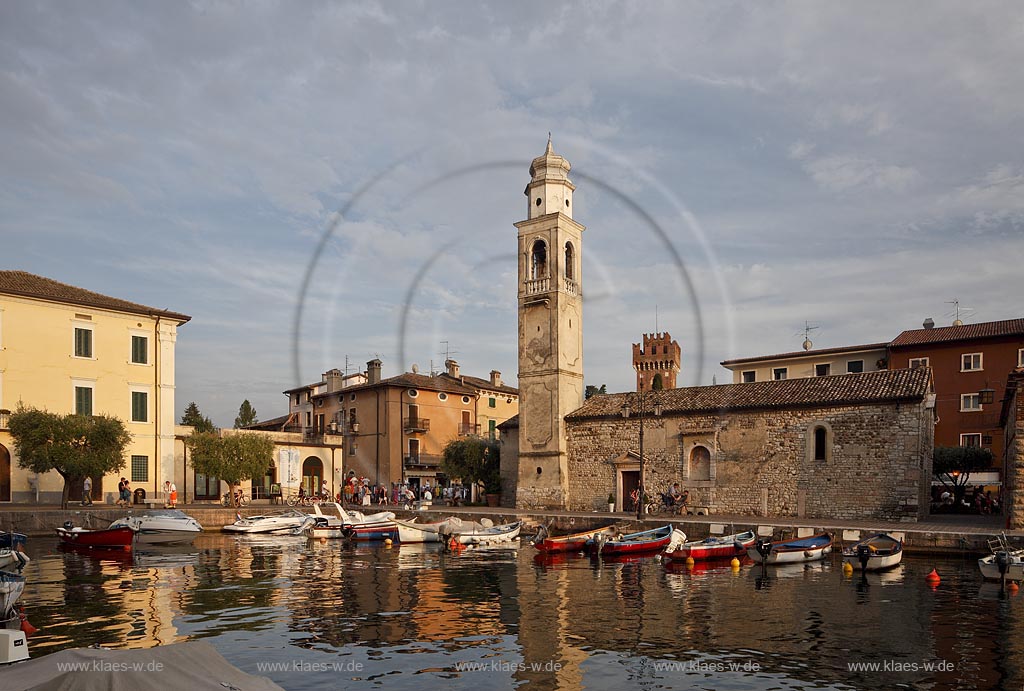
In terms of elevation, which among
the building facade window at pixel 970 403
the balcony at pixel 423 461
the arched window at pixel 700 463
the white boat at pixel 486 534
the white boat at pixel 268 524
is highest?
the building facade window at pixel 970 403

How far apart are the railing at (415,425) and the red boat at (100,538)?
2693 centimetres

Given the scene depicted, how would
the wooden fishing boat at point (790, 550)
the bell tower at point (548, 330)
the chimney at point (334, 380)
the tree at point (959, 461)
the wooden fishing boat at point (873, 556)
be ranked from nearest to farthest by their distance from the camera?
the wooden fishing boat at point (873, 556) → the wooden fishing boat at point (790, 550) → the bell tower at point (548, 330) → the tree at point (959, 461) → the chimney at point (334, 380)

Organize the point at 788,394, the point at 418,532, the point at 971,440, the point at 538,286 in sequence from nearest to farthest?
the point at 418,532 < the point at 788,394 < the point at 538,286 < the point at 971,440

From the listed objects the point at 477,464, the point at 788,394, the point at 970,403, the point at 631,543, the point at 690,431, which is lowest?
the point at 631,543

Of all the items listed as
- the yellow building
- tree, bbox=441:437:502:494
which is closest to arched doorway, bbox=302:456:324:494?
the yellow building

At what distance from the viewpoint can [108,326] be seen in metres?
46.5

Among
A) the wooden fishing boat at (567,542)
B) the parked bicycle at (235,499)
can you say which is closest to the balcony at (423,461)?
the parked bicycle at (235,499)

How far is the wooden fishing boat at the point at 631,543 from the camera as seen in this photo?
30.1 meters

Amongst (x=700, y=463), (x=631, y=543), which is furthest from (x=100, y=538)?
(x=700, y=463)

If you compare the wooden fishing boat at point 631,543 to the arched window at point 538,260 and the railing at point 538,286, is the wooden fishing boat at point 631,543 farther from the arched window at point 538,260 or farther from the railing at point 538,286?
the arched window at point 538,260

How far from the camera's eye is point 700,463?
40250mm

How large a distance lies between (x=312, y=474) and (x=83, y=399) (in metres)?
17.2

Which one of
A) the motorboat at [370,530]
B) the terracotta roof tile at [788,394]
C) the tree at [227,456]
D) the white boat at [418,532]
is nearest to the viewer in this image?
the terracotta roof tile at [788,394]

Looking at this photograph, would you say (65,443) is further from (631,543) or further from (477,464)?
(631,543)
